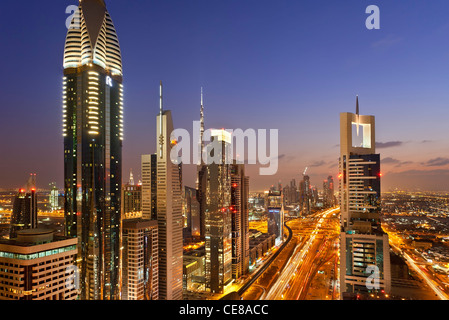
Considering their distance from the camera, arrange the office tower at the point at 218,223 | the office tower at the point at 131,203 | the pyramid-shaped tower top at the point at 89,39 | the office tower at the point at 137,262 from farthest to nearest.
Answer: the office tower at the point at 131,203
the office tower at the point at 218,223
the office tower at the point at 137,262
the pyramid-shaped tower top at the point at 89,39

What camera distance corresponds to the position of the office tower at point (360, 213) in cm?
1273

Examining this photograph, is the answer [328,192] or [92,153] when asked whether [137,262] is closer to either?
[92,153]

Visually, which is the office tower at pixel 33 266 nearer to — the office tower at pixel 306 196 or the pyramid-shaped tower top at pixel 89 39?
the pyramid-shaped tower top at pixel 89 39

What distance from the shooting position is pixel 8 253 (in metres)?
9.46

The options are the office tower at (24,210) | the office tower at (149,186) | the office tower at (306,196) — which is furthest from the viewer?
the office tower at (306,196)

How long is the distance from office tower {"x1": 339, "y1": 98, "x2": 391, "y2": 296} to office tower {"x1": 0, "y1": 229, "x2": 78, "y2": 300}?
36.4 feet

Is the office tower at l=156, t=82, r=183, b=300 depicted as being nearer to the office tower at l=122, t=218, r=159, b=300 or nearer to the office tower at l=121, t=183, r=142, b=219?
the office tower at l=122, t=218, r=159, b=300

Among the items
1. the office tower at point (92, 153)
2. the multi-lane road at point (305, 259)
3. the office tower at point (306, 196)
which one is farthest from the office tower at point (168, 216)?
the office tower at point (306, 196)

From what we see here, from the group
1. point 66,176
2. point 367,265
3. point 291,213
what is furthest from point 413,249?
point 291,213

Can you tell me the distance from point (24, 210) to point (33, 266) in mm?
8860

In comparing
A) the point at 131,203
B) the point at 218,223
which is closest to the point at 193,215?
the point at 131,203

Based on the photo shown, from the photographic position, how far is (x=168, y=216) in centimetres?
1800

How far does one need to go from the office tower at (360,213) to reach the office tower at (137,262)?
9.22 m
